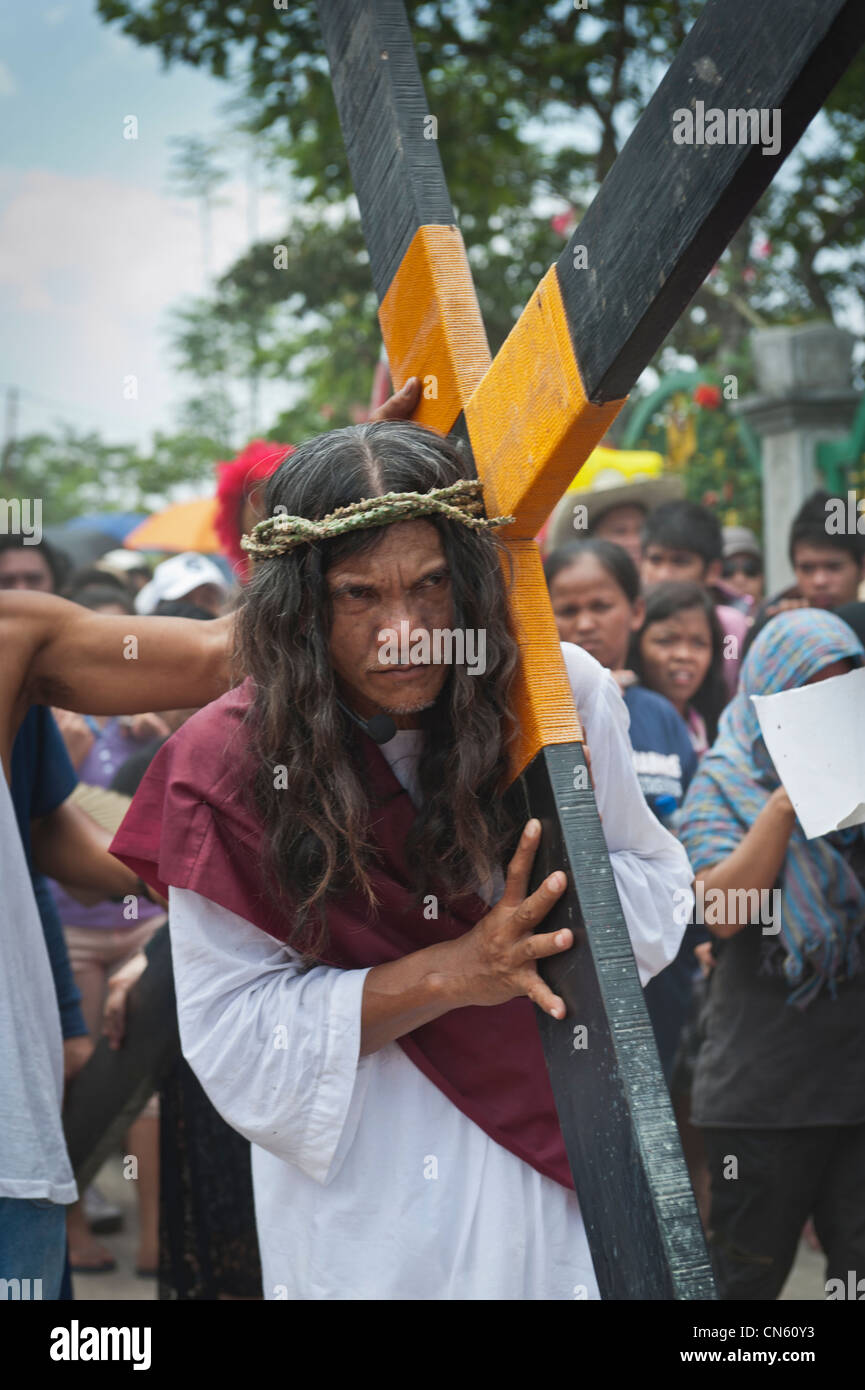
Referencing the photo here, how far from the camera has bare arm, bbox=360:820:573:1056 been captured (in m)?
1.80

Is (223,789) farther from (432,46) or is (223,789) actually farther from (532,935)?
(432,46)

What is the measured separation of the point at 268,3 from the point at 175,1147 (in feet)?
18.3

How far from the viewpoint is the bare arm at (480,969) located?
180 cm

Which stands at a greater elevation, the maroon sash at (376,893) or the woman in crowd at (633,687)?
the woman in crowd at (633,687)

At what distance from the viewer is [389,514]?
1886 mm

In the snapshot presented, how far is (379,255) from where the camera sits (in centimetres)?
205

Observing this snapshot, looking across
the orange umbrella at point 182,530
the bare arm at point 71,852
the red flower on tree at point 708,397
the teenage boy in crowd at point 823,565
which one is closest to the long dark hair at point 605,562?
the teenage boy in crowd at point 823,565

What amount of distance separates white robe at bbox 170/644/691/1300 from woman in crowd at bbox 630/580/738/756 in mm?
2646

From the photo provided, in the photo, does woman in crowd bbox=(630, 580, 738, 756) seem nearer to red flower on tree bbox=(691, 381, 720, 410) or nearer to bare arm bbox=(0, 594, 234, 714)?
bare arm bbox=(0, 594, 234, 714)

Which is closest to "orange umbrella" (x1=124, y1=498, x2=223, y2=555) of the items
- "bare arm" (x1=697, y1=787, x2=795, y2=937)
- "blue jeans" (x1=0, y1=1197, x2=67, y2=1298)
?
"bare arm" (x1=697, y1=787, x2=795, y2=937)

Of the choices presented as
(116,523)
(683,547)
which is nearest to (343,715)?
(683,547)

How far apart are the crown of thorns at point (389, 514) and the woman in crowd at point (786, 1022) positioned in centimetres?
138

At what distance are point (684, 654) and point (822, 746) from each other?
1956 mm

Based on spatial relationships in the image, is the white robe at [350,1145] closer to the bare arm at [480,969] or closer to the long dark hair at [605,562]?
the bare arm at [480,969]
